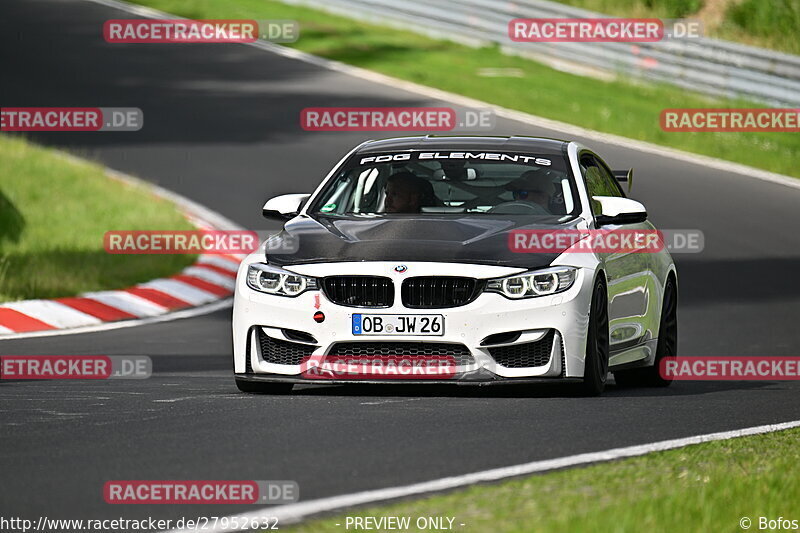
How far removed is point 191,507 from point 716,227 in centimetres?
1570

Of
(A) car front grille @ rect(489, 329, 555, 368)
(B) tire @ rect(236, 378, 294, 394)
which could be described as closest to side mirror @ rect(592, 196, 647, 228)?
(A) car front grille @ rect(489, 329, 555, 368)

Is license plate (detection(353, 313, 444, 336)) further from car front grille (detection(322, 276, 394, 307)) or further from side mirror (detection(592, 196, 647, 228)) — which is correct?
side mirror (detection(592, 196, 647, 228))

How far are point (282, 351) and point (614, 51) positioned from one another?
22.0 meters

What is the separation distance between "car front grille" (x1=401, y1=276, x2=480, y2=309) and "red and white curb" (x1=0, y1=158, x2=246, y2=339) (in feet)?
18.9

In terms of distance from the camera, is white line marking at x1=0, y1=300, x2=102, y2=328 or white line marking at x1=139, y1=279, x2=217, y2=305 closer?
white line marking at x1=0, y1=300, x2=102, y2=328

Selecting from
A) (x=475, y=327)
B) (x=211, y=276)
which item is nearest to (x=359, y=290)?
(x=475, y=327)

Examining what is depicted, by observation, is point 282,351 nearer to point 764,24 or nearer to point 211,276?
point 211,276

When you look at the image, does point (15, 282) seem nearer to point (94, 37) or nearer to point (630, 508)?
point (630, 508)

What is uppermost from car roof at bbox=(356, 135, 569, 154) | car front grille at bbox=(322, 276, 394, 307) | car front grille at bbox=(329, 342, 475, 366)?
car roof at bbox=(356, 135, 569, 154)

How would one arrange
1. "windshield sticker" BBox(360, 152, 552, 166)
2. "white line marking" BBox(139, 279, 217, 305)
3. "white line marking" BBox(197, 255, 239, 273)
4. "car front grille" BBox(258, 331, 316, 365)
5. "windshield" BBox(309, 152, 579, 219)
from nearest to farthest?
"car front grille" BBox(258, 331, 316, 365) → "windshield" BBox(309, 152, 579, 219) → "windshield sticker" BBox(360, 152, 552, 166) → "white line marking" BBox(139, 279, 217, 305) → "white line marking" BBox(197, 255, 239, 273)

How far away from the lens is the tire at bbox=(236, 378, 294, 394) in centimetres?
979

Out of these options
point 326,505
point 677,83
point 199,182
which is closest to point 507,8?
point 677,83

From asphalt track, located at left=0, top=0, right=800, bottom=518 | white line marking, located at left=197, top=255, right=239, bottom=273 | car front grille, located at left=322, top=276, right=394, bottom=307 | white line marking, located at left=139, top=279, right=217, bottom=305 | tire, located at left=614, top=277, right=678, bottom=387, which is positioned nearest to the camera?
asphalt track, located at left=0, top=0, right=800, bottom=518

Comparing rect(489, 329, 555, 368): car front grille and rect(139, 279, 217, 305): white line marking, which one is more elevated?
rect(489, 329, 555, 368): car front grille
